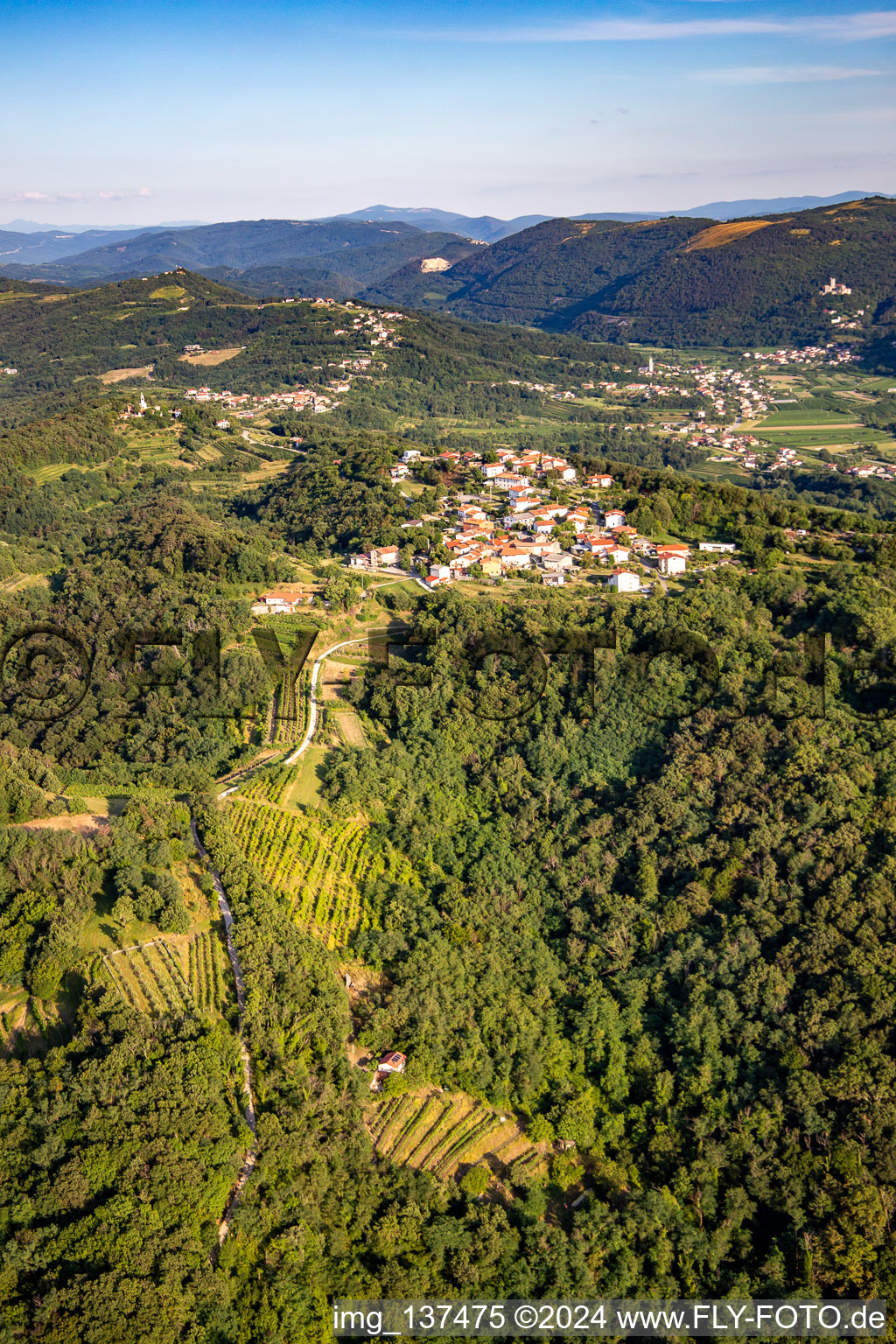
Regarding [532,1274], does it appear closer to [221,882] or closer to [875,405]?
[221,882]

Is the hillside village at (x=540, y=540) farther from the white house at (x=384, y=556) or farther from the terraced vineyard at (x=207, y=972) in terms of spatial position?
the terraced vineyard at (x=207, y=972)

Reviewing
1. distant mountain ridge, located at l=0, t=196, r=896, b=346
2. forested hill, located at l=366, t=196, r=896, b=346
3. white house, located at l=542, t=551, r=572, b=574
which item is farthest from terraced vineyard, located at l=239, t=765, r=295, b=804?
forested hill, located at l=366, t=196, r=896, b=346

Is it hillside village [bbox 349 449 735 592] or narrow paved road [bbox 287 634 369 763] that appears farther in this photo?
hillside village [bbox 349 449 735 592]

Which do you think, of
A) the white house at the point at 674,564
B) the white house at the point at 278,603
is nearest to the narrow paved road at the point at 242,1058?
the white house at the point at 278,603

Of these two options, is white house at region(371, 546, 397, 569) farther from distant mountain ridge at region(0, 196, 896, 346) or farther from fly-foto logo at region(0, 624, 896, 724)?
distant mountain ridge at region(0, 196, 896, 346)

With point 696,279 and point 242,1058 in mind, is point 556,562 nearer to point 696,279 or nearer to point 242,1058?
point 242,1058

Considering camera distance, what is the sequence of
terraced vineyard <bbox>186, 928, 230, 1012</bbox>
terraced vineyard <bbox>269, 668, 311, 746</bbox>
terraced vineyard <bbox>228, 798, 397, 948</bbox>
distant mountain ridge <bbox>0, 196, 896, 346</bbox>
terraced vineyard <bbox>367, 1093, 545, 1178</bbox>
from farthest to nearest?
distant mountain ridge <bbox>0, 196, 896, 346</bbox> → terraced vineyard <bbox>269, 668, 311, 746</bbox> → terraced vineyard <bbox>228, 798, 397, 948</bbox> → terraced vineyard <bbox>186, 928, 230, 1012</bbox> → terraced vineyard <bbox>367, 1093, 545, 1178</bbox>

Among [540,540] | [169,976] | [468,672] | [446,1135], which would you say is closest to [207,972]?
[169,976]
